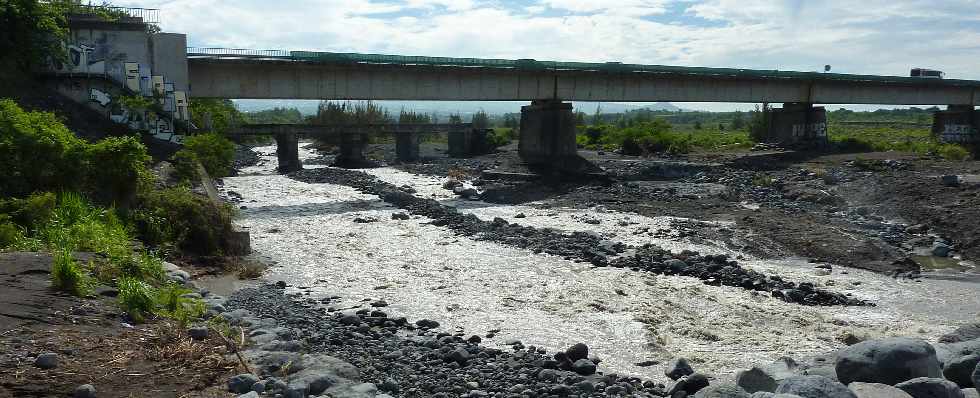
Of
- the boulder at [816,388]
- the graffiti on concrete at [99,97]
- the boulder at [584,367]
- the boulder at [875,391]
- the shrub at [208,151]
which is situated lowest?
the boulder at [584,367]

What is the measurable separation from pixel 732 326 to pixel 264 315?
9993mm

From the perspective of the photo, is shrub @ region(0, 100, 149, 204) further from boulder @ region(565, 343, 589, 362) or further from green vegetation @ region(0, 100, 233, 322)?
boulder @ region(565, 343, 589, 362)

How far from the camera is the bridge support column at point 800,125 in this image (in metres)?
67.5

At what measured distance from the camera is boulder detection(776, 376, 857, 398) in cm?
945

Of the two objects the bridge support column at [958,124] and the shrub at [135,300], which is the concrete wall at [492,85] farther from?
the shrub at [135,300]

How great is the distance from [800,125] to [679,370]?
6139cm

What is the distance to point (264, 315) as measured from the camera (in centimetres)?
1564

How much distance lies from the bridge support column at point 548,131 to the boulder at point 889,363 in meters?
41.1

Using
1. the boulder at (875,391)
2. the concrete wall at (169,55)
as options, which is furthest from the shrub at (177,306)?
the concrete wall at (169,55)

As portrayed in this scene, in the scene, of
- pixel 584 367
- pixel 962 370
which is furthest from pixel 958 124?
pixel 584 367

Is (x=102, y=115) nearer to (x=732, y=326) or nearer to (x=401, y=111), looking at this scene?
(x=732, y=326)

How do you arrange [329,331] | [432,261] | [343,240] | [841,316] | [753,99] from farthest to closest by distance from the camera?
[753,99], [343,240], [432,261], [841,316], [329,331]

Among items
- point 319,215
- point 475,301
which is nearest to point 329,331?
point 475,301

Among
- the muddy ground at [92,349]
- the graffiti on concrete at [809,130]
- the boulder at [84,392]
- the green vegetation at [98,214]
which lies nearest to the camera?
the boulder at [84,392]
